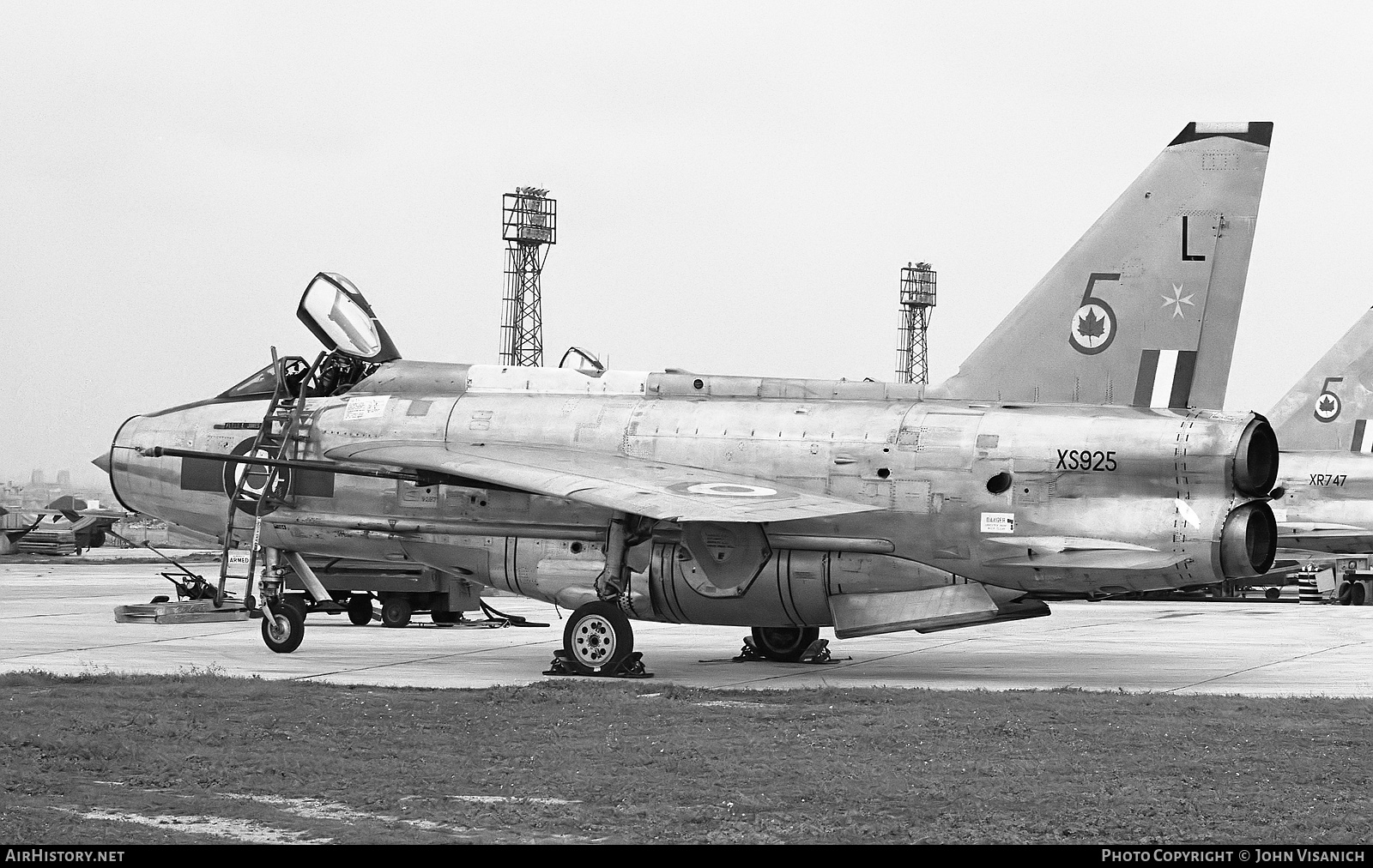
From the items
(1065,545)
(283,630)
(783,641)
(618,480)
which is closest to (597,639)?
(618,480)

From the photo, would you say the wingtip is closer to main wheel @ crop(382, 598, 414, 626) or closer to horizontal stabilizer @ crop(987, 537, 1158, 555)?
horizontal stabilizer @ crop(987, 537, 1158, 555)

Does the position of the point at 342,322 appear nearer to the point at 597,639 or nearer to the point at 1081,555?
the point at 597,639

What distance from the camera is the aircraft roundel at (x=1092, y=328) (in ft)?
51.0

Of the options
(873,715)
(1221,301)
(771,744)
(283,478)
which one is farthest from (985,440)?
(283,478)

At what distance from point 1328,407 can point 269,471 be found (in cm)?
2106

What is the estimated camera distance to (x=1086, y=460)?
14.3 m

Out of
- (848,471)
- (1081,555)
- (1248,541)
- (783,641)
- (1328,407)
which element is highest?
(1328,407)

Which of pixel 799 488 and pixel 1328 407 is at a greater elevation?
pixel 1328 407

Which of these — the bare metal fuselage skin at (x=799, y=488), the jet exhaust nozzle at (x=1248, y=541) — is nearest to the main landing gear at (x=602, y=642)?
the bare metal fuselage skin at (x=799, y=488)

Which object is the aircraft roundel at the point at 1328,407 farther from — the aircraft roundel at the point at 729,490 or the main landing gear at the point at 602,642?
the main landing gear at the point at 602,642

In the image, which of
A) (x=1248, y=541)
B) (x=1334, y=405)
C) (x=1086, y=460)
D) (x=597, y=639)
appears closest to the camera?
(x=1248, y=541)

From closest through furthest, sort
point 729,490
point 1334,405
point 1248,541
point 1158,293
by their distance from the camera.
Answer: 1. point 1248,541
2. point 729,490
3. point 1158,293
4. point 1334,405
